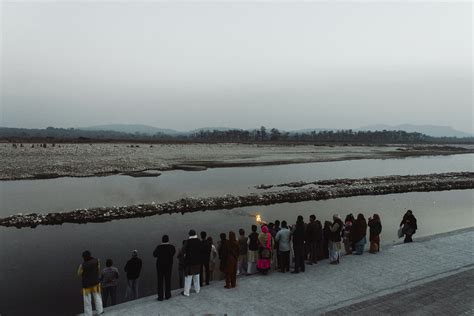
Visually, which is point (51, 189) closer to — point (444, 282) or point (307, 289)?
point (307, 289)

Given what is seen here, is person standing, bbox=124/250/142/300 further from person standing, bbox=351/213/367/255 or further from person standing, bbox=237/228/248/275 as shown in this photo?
person standing, bbox=351/213/367/255

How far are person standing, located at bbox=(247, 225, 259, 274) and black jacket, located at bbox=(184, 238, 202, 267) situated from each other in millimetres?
1950

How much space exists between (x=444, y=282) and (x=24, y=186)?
3399 cm

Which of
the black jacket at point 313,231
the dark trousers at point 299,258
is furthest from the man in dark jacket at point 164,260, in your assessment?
→ the black jacket at point 313,231

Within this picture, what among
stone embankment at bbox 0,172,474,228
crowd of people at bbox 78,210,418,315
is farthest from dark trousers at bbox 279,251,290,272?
stone embankment at bbox 0,172,474,228

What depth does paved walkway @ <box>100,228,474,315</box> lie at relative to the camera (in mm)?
9070

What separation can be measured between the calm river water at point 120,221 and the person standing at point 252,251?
11.2 feet

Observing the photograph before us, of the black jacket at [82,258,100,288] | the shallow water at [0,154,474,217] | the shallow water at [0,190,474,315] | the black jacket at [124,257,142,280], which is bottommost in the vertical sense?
the shallow water at [0,190,474,315]

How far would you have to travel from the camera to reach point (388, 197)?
3169 cm

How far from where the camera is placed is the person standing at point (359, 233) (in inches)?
505

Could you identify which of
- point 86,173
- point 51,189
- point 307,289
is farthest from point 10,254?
point 86,173

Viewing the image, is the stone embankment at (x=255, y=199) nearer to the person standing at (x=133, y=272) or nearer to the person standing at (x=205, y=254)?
the person standing at (x=133, y=272)

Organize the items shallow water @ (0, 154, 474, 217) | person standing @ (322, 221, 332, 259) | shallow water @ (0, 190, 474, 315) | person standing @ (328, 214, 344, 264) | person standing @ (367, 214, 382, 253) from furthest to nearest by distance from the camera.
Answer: shallow water @ (0, 154, 474, 217) → person standing @ (367, 214, 382, 253) → person standing @ (322, 221, 332, 259) → person standing @ (328, 214, 344, 264) → shallow water @ (0, 190, 474, 315)

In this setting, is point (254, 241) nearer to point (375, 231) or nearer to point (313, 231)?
point (313, 231)
